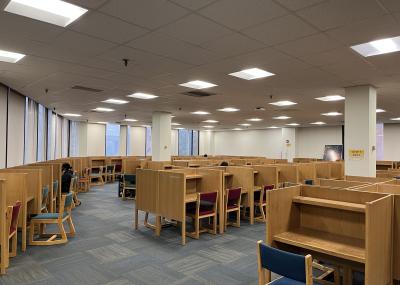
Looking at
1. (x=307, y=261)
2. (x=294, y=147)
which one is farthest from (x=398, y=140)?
(x=307, y=261)

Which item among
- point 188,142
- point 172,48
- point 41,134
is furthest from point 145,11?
point 188,142

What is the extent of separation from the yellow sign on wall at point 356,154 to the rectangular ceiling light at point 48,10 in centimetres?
527

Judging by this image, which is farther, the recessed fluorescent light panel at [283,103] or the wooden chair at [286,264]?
the recessed fluorescent light panel at [283,103]

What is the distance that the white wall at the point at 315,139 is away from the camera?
15.4m

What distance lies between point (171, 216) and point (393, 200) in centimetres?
317

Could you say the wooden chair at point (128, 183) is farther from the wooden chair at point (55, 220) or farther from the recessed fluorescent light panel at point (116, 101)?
the wooden chair at point (55, 220)

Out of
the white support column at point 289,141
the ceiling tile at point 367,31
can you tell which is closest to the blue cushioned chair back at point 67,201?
the ceiling tile at point 367,31

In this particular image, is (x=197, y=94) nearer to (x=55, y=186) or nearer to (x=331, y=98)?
(x=331, y=98)

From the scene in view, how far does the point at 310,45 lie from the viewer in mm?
3559

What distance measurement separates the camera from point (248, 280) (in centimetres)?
329

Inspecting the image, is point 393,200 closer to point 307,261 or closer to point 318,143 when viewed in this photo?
point 307,261

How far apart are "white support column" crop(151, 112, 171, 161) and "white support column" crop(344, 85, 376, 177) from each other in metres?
5.99

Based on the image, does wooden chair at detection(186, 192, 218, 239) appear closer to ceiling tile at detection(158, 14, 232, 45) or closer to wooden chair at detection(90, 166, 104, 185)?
ceiling tile at detection(158, 14, 232, 45)

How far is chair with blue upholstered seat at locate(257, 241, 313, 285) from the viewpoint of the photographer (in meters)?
1.88
